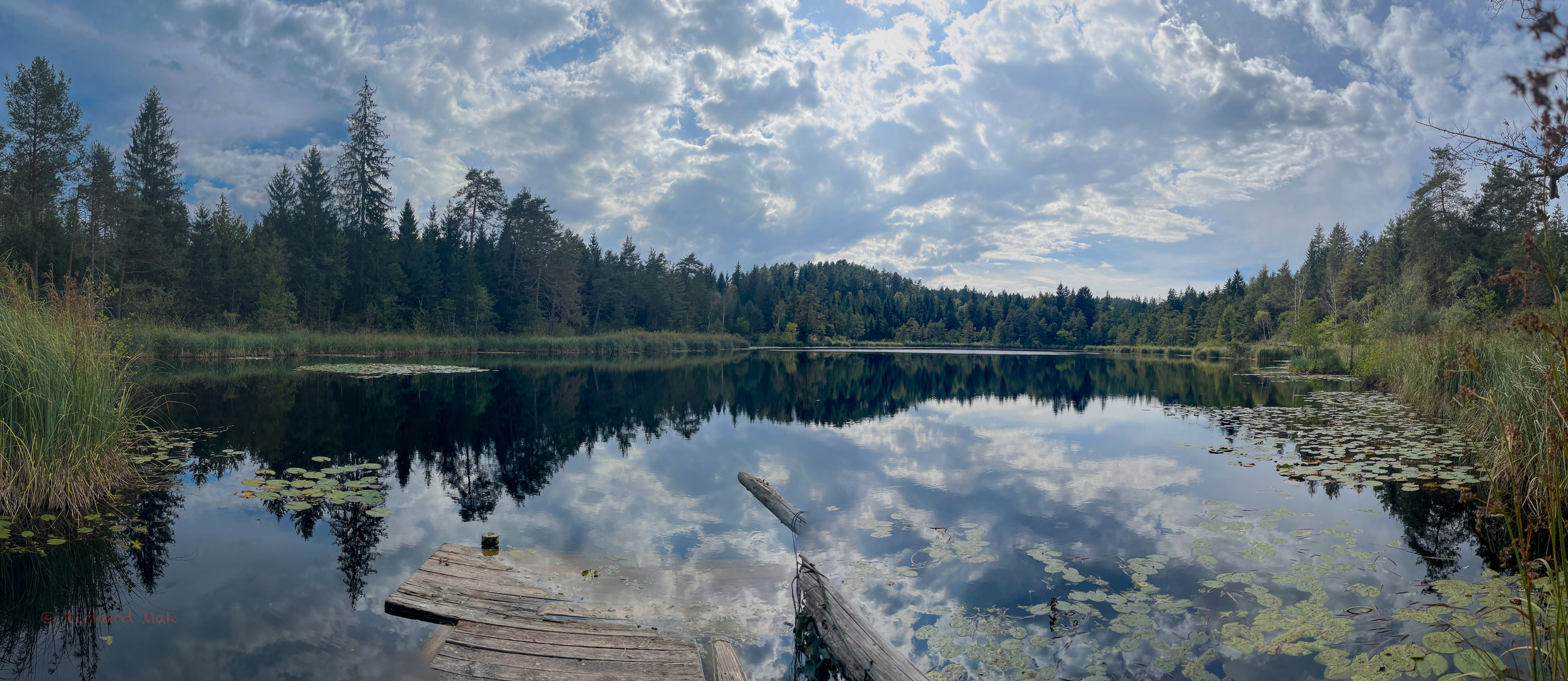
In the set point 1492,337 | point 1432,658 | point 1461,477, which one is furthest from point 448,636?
point 1492,337

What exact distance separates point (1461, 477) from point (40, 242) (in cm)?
4562

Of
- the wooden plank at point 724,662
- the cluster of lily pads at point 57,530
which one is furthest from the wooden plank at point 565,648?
the cluster of lily pads at point 57,530

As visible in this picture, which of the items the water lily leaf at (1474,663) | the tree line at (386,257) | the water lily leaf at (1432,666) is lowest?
the water lily leaf at (1432,666)

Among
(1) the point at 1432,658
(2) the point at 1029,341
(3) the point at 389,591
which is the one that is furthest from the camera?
(2) the point at 1029,341

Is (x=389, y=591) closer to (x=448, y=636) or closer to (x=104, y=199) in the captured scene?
(x=448, y=636)

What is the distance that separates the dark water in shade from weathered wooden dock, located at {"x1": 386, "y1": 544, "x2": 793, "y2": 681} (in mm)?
288

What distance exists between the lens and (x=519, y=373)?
27406 millimetres

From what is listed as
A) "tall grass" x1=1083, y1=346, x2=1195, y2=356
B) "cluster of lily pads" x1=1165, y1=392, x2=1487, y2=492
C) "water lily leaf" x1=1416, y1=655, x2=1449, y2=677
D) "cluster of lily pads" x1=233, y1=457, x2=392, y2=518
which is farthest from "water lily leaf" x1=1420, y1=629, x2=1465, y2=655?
"tall grass" x1=1083, y1=346, x2=1195, y2=356

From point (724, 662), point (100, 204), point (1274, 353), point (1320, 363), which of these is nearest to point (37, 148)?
point (100, 204)

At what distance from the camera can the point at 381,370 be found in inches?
992

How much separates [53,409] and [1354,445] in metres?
17.0

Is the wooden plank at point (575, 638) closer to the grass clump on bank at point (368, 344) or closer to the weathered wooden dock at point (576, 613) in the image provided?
the weathered wooden dock at point (576, 613)

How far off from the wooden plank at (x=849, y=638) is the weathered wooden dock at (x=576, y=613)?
2.03ft

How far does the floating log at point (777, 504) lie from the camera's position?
7379mm
